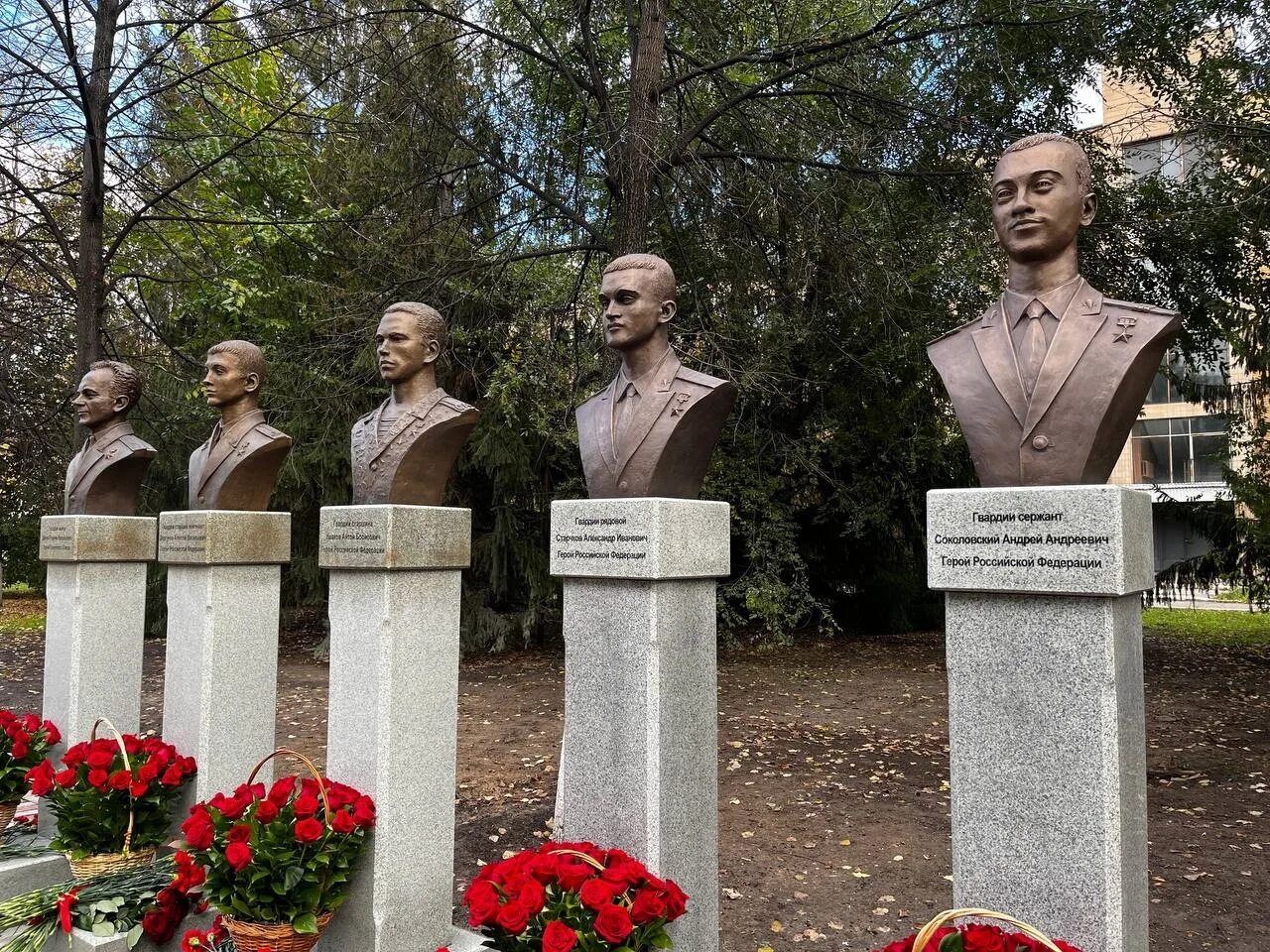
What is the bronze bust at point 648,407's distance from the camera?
374cm

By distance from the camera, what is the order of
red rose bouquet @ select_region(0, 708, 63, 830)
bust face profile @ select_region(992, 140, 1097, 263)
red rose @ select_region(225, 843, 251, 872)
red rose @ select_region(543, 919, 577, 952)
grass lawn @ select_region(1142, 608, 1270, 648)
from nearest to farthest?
red rose @ select_region(543, 919, 577, 952) → bust face profile @ select_region(992, 140, 1097, 263) → red rose @ select_region(225, 843, 251, 872) → red rose bouquet @ select_region(0, 708, 63, 830) → grass lawn @ select_region(1142, 608, 1270, 648)

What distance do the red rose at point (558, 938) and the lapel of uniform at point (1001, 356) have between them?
208 centimetres

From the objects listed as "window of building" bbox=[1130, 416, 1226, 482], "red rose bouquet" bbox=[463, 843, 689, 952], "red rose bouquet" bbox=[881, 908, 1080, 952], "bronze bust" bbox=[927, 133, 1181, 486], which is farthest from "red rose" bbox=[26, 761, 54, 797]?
"window of building" bbox=[1130, 416, 1226, 482]

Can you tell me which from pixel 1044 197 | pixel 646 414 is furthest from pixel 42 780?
pixel 1044 197

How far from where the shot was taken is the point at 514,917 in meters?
2.74

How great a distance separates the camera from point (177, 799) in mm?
4883

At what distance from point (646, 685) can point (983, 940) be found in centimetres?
155

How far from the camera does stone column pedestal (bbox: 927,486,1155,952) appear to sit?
2656 millimetres

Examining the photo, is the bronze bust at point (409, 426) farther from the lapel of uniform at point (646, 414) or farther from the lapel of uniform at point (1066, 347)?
the lapel of uniform at point (1066, 347)

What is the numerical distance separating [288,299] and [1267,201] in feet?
32.5

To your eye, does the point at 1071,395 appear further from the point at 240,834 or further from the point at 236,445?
the point at 236,445

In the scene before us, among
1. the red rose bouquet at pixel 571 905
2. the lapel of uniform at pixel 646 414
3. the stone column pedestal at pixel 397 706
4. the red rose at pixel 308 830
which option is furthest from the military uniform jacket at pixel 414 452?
the red rose bouquet at pixel 571 905

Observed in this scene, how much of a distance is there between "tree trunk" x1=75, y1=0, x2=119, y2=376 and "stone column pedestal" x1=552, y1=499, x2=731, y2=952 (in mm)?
4745

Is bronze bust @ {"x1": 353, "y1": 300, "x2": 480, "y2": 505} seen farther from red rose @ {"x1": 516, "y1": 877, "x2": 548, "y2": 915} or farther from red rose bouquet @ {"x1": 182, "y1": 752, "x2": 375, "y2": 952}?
red rose @ {"x1": 516, "y1": 877, "x2": 548, "y2": 915}
